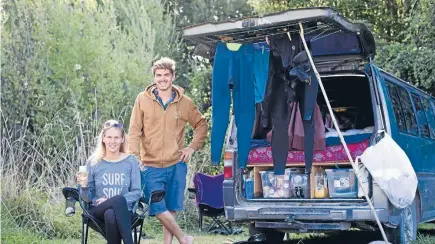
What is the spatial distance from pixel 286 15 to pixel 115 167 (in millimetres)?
1881

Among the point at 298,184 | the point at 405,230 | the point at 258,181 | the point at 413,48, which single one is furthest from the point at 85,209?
the point at 413,48

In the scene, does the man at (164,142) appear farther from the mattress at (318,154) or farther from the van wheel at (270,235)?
the van wheel at (270,235)

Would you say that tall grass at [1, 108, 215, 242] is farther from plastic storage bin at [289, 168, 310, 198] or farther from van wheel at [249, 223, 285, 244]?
plastic storage bin at [289, 168, 310, 198]

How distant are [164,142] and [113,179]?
2.21 feet

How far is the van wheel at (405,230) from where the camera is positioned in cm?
613

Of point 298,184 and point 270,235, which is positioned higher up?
point 298,184

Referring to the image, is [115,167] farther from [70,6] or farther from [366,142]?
[70,6]

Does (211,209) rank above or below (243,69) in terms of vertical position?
below

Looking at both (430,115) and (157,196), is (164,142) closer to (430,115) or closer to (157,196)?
(157,196)

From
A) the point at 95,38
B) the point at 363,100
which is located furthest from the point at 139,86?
the point at 363,100

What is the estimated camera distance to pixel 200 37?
596 cm

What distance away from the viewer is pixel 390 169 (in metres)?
5.81

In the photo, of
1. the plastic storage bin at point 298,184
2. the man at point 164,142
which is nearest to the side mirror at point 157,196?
the man at point 164,142

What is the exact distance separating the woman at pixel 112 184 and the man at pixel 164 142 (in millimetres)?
344
